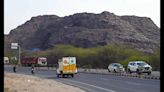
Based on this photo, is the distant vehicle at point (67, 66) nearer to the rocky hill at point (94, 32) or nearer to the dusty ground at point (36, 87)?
the dusty ground at point (36, 87)

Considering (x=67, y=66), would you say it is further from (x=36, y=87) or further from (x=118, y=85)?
(x=36, y=87)

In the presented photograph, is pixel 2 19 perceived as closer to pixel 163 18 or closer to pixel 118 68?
pixel 163 18

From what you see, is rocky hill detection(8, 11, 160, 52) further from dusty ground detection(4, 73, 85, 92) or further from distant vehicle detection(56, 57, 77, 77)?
dusty ground detection(4, 73, 85, 92)

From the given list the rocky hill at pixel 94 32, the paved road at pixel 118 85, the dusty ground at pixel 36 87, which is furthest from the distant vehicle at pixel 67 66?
the rocky hill at pixel 94 32

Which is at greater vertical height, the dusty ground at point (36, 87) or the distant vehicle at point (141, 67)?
the distant vehicle at point (141, 67)

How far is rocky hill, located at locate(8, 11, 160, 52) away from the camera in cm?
14689

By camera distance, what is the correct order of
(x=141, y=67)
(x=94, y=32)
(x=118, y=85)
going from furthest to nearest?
(x=94, y=32) < (x=141, y=67) < (x=118, y=85)

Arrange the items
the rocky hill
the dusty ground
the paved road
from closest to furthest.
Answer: the dusty ground, the paved road, the rocky hill

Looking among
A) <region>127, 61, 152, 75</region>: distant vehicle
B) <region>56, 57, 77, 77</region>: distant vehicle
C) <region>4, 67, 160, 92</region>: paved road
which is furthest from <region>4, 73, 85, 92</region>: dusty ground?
<region>127, 61, 152, 75</region>: distant vehicle

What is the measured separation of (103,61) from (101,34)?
62558mm

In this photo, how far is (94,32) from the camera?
15525 cm

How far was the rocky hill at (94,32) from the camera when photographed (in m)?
147

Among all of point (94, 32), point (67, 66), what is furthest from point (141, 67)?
point (94, 32)

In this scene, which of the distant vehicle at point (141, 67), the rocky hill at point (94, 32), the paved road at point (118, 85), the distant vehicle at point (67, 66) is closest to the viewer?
the paved road at point (118, 85)
